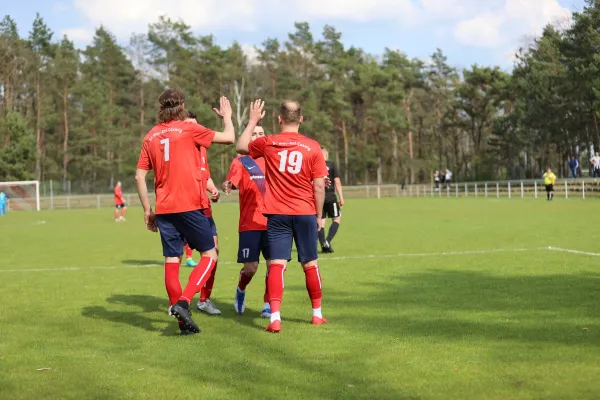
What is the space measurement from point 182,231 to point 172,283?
473mm

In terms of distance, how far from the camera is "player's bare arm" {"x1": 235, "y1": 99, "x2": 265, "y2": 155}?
721cm

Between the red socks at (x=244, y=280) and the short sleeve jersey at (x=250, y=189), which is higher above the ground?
the short sleeve jersey at (x=250, y=189)

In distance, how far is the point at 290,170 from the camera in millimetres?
7133

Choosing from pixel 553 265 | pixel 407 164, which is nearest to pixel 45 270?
pixel 553 265

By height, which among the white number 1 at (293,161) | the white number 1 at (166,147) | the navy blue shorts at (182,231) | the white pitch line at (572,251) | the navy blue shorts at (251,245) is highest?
the white number 1 at (166,147)

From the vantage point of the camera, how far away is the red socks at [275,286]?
23.5 ft

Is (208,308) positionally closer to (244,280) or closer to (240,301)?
(240,301)

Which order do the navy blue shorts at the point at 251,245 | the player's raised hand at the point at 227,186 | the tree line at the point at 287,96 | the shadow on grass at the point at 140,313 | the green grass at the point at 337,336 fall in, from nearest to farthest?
the green grass at the point at 337,336
the shadow on grass at the point at 140,313
the navy blue shorts at the point at 251,245
the player's raised hand at the point at 227,186
the tree line at the point at 287,96

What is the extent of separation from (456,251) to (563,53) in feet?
165

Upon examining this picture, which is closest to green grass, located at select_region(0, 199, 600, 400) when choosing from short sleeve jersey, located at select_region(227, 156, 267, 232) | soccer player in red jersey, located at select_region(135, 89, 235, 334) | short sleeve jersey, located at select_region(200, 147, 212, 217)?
soccer player in red jersey, located at select_region(135, 89, 235, 334)

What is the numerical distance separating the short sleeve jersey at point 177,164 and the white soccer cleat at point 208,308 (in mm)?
1541

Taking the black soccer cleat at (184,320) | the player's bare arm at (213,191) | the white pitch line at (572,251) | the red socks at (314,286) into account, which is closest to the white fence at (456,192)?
the white pitch line at (572,251)

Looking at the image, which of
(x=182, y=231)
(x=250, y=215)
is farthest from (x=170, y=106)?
(x=250, y=215)

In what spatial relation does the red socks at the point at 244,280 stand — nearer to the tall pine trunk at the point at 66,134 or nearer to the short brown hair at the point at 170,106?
the short brown hair at the point at 170,106
